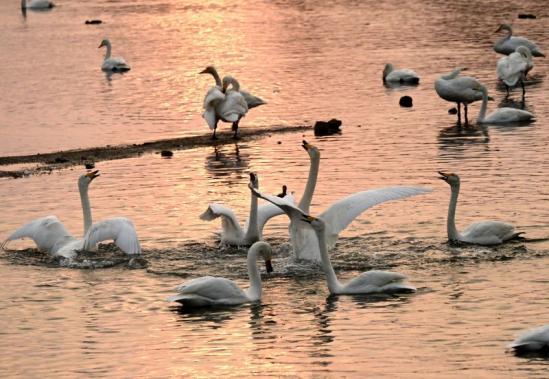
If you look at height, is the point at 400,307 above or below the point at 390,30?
below

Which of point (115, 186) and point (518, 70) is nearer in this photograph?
point (115, 186)

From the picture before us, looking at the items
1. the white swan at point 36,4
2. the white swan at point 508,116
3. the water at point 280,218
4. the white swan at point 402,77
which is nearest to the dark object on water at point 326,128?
the water at point 280,218

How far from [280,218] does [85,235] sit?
3.15m

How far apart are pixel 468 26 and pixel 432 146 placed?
20210mm

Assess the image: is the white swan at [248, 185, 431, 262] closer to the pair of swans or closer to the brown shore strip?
the pair of swans

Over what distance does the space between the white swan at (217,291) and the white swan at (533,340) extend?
293cm

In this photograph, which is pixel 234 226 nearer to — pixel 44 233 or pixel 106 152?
pixel 44 233

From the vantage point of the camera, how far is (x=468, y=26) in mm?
41062

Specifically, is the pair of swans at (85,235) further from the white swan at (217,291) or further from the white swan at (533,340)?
the white swan at (533,340)

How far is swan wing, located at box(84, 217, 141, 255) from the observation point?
14680 mm

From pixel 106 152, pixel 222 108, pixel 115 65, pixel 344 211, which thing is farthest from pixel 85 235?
pixel 115 65

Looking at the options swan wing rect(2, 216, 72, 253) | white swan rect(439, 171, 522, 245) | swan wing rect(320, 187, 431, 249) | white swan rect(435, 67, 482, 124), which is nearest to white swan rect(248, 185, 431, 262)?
swan wing rect(320, 187, 431, 249)

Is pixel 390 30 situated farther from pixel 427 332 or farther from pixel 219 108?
pixel 427 332

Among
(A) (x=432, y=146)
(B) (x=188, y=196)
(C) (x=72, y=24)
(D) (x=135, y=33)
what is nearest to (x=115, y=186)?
(B) (x=188, y=196)
